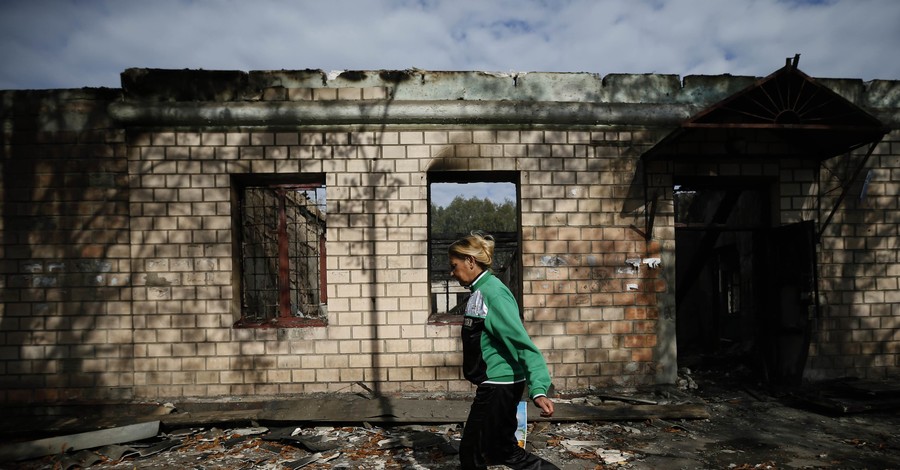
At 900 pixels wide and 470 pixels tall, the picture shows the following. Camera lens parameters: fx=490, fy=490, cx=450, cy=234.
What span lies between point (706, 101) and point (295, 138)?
16.4 feet

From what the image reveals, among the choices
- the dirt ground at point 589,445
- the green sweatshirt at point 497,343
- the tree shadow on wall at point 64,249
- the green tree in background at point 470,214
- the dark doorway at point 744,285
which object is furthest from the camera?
the green tree in background at point 470,214

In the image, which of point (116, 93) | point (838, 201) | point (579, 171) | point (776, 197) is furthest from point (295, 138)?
point (838, 201)

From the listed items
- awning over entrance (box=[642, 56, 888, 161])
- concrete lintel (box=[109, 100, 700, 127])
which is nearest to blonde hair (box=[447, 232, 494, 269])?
concrete lintel (box=[109, 100, 700, 127])

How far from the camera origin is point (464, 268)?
2.82 m

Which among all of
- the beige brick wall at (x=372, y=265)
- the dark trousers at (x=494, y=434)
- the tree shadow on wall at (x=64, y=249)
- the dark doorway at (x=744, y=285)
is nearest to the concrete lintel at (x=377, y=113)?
the beige brick wall at (x=372, y=265)

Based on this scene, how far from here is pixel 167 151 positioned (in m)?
5.73

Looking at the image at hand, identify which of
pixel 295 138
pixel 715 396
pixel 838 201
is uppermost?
pixel 295 138

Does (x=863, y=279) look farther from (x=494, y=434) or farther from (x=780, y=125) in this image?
(x=494, y=434)

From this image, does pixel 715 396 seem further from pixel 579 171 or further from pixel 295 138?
pixel 295 138

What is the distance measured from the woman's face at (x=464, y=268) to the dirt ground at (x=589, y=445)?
79.7 inches

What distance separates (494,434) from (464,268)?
91 cm

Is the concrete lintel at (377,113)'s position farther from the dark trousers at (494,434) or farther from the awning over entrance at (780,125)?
the dark trousers at (494,434)

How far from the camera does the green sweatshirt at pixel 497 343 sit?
2609 mm

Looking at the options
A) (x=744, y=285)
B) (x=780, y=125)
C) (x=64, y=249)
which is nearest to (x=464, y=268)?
(x=780, y=125)
